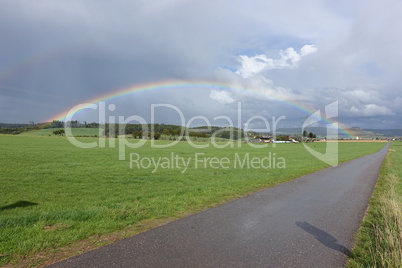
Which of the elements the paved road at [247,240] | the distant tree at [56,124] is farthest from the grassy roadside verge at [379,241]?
the distant tree at [56,124]

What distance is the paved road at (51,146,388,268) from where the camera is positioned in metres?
4.50

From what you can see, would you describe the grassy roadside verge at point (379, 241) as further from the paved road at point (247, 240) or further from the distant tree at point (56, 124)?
the distant tree at point (56, 124)

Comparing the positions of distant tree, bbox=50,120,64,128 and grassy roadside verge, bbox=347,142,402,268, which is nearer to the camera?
grassy roadside verge, bbox=347,142,402,268

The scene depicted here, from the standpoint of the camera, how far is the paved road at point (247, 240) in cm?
450

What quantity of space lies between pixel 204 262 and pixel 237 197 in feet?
17.4

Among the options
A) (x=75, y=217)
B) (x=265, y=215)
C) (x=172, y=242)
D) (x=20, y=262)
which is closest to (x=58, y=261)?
(x=20, y=262)

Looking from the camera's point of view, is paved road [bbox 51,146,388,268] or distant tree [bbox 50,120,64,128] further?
distant tree [bbox 50,120,64,128]

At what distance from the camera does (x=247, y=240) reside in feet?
17.8

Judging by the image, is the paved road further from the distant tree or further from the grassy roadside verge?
the distant tree

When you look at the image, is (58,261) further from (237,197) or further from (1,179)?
(1,179)

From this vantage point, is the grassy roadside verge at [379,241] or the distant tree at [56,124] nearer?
the grassy roadside verge at [379,241]

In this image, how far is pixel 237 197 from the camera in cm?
956

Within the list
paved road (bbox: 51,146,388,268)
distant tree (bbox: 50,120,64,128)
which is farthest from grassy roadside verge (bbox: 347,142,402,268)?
distant tree (bbox: 50,120,64,128)

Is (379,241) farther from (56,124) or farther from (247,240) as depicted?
(56,124)
